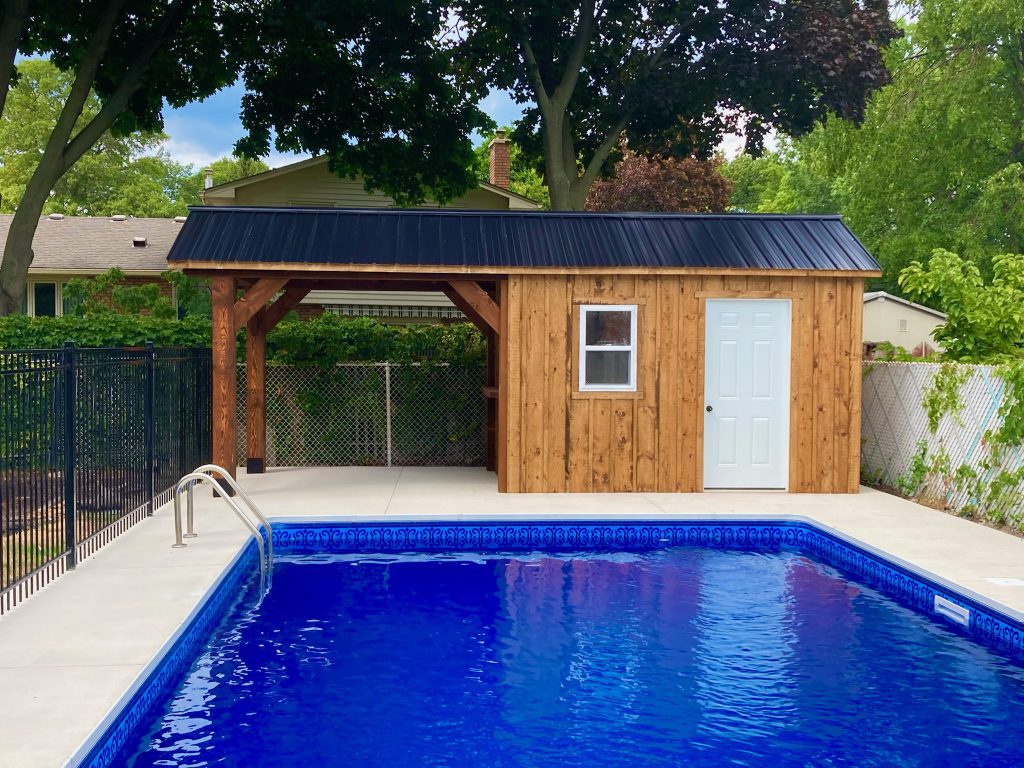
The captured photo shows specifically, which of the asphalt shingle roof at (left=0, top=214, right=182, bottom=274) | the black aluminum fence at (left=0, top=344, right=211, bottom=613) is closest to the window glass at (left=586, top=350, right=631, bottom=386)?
the black aluminum fence at (left=0, top=344, right=211, bottom=613)

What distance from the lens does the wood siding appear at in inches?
445

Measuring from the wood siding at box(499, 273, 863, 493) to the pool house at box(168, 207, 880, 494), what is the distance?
0.05ft

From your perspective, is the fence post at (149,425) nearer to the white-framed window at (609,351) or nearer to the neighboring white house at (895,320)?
the white-framed window at (609,351)

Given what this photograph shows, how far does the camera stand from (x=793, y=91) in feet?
69.7

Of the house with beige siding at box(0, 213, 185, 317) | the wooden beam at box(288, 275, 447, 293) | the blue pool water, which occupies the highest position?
the house with beige siding at box(0, 213, 185, 317)

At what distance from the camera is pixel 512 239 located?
11492 mm

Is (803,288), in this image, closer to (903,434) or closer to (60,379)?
(903,434)

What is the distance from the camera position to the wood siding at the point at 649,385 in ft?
37.1

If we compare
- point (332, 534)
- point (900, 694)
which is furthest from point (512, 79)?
point (900, 694)

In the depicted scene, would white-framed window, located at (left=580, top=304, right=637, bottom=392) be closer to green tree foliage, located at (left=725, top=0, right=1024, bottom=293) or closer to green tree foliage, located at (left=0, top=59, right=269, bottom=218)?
green tree foliage, located at (left=725, top=0, right=1024, bottom=293)

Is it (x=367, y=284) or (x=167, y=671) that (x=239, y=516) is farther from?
(x=367, y=284)

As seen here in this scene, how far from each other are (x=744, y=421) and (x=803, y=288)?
169 centimetres

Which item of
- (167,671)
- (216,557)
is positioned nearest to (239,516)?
(216,557)

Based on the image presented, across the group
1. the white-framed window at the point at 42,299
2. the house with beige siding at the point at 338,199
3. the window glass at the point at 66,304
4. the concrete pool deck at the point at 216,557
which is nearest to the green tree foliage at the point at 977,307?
the concrete pool deck at the point at 216,557
